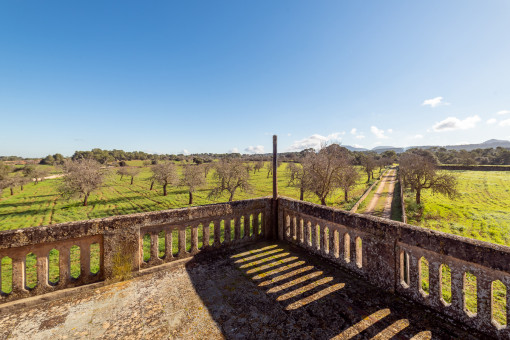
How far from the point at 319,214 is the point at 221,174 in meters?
28.7

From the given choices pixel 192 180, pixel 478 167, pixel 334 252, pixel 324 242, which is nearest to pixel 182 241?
pixel 324 242

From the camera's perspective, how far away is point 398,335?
9.50 ft

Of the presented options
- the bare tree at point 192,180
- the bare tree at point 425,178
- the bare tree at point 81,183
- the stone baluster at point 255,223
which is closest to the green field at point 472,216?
the bare tree at point 425,178

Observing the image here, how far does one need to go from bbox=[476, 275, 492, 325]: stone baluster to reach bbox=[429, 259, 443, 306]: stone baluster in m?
0.43

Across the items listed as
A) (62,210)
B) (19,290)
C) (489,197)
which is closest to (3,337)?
(19,290)

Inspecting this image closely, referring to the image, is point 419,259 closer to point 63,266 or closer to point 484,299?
point 484,299

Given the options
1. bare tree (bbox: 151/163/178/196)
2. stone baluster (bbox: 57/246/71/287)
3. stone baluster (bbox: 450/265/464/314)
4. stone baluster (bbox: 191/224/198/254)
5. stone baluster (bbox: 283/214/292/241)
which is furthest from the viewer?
bare tree (bbox: 151/163/178/196)

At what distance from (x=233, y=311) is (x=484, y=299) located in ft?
11.3

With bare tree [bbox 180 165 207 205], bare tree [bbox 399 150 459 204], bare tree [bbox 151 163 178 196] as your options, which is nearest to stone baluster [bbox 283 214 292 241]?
bare tree [bbox 180 165 207 205]

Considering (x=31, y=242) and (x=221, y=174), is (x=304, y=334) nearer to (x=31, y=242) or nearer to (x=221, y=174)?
(x=31, y=242)

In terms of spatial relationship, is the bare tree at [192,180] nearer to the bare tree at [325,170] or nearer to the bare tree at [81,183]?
the bare tree at [81,183]

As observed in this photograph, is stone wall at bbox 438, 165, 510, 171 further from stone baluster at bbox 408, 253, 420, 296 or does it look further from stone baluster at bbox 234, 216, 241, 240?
stone baluster at bbox 234, 216, 241, 240

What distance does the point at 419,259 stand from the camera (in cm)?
349

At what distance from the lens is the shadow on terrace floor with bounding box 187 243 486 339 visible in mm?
2967
